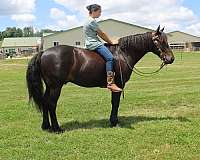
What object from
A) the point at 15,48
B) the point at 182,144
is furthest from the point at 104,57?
the point at 15,48

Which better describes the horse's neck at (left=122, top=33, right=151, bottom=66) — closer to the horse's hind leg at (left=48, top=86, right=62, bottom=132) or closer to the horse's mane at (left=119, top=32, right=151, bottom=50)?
the horse's mane at (left=119, top=32, right=151, bottom=50)

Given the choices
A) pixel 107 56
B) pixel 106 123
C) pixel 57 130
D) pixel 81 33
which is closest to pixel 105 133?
pixel 57 130

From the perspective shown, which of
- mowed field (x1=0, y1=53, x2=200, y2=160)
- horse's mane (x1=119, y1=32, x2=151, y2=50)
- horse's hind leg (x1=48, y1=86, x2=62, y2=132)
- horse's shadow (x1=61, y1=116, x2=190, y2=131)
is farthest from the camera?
horse's mane (x1=119, y1=32, x2=151, y2=50)

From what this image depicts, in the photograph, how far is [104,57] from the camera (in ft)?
32.4

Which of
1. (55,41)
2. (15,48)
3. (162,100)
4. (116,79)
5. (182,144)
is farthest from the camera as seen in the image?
(15,48)

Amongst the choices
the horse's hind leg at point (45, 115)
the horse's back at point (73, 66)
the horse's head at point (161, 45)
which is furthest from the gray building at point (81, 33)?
the horse's hind leg at point (45, 115)

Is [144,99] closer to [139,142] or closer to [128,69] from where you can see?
[128,69]

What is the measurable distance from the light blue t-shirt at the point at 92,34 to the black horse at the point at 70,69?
0.21 m

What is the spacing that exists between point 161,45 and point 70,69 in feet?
7.95

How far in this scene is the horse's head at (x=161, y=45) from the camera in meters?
10.3

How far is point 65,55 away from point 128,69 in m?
1.73

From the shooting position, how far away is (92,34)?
388 inches

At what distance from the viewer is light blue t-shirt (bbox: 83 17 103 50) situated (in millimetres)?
9742

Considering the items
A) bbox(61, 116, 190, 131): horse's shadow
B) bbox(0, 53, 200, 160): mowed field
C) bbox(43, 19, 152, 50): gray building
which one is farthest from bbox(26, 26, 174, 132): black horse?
bbox(43, 19, 152, 50): gray building
